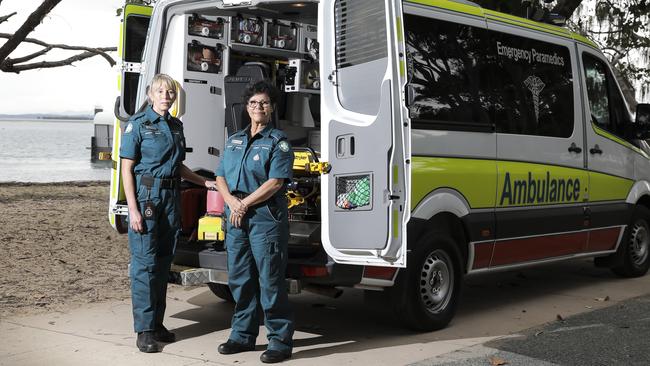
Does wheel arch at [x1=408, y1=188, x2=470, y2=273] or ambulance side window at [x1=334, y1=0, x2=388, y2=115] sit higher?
ambulance side window at [x1=334, y1=0, x2=388, y2=115]

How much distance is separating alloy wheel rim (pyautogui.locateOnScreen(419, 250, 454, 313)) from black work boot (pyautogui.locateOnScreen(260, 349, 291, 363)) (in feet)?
4.44

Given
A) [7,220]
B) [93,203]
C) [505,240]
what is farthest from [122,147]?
[93,203]

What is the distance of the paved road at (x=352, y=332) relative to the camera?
21.3 feet

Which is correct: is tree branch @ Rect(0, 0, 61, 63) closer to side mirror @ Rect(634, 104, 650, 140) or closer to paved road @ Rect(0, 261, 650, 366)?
paved road @ Rect(0, 261, 650, 366)

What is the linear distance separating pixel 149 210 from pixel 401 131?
5.72 feet

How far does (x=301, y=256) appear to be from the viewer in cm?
686

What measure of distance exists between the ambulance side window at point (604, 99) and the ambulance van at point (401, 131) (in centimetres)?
2

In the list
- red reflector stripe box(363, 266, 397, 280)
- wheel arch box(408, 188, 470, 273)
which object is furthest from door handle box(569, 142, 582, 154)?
red reflector stripe box(363, 266, 397, 280)

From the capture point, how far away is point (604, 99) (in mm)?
9617

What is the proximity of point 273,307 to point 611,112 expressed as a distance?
4791 mm

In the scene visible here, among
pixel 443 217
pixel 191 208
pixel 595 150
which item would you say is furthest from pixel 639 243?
pixel 191 208

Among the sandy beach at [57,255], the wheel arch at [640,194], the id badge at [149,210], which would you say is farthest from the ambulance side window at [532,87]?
the sandy beach at [57,255]

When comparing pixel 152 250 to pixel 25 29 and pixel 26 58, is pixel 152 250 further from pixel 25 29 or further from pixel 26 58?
pixel 26 58

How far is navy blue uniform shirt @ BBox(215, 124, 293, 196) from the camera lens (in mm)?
6375
